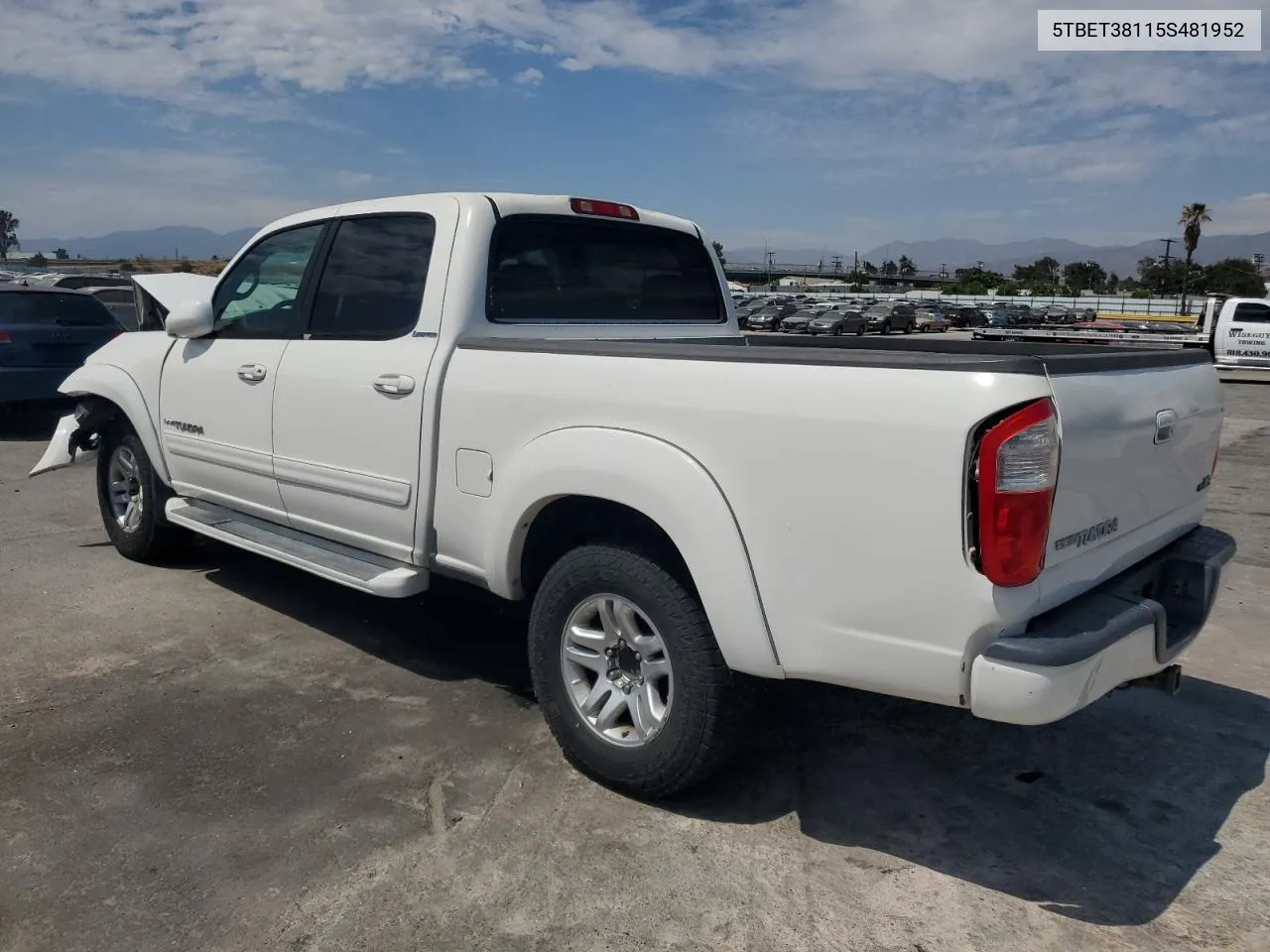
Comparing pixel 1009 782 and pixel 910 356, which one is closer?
pixel 910 356

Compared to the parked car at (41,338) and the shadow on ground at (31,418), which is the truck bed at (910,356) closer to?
the shadow on ground at (31,418)

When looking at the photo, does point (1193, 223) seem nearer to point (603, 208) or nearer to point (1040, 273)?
point (1040, 273)

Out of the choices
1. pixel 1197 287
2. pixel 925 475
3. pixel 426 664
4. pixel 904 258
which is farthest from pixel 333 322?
pixel 904 258

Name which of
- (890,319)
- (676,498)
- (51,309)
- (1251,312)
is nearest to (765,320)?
(890,319)

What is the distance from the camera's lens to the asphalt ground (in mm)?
2701

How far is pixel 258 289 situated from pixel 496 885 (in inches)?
126

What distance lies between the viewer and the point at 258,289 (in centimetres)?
488

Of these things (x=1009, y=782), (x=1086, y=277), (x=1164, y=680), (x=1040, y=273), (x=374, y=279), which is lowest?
(x=1009, y=782)

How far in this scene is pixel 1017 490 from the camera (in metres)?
2.43

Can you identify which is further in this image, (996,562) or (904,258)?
(904,258)

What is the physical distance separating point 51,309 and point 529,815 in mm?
10229

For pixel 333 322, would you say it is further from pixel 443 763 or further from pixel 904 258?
pixel 904 258

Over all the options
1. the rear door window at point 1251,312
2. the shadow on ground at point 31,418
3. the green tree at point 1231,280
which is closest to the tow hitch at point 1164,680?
the shadow on ground at point 31,418

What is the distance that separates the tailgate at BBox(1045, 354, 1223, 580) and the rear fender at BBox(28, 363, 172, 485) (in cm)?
454
